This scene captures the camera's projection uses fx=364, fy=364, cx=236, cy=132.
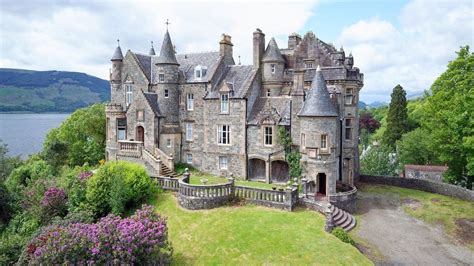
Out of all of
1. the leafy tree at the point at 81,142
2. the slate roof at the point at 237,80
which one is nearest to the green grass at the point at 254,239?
the slate roof at the point at 237,80

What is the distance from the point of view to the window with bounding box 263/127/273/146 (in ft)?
114

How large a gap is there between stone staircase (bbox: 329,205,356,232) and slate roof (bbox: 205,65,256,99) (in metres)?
14.4

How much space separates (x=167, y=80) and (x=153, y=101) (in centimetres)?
268

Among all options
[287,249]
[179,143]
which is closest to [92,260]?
[287,249]

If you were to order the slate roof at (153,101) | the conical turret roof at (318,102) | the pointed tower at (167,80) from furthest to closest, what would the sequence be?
the pointed tower at (167,80) → the slate roof at (153,101) → the conical turret roof at (318,102)

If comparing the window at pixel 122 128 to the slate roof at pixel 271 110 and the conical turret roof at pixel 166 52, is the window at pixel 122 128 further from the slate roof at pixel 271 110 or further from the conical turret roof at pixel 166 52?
the slate roof at pixel 271 110

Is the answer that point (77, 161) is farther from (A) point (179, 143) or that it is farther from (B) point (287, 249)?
(B) point (287, 249)

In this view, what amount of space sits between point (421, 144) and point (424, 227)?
30.5 m

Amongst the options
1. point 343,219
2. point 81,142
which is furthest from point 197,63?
point 343,219

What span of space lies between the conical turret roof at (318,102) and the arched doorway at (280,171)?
637cm

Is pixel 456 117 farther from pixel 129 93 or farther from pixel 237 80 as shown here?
pixel 129 93

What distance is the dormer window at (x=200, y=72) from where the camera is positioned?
38.8 m

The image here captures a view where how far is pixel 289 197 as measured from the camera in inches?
1014

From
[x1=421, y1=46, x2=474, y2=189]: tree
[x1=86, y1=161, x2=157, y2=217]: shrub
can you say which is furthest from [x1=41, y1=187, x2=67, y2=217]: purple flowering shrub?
[x1=421, y1=46, x2=474, y2=189]: tree
